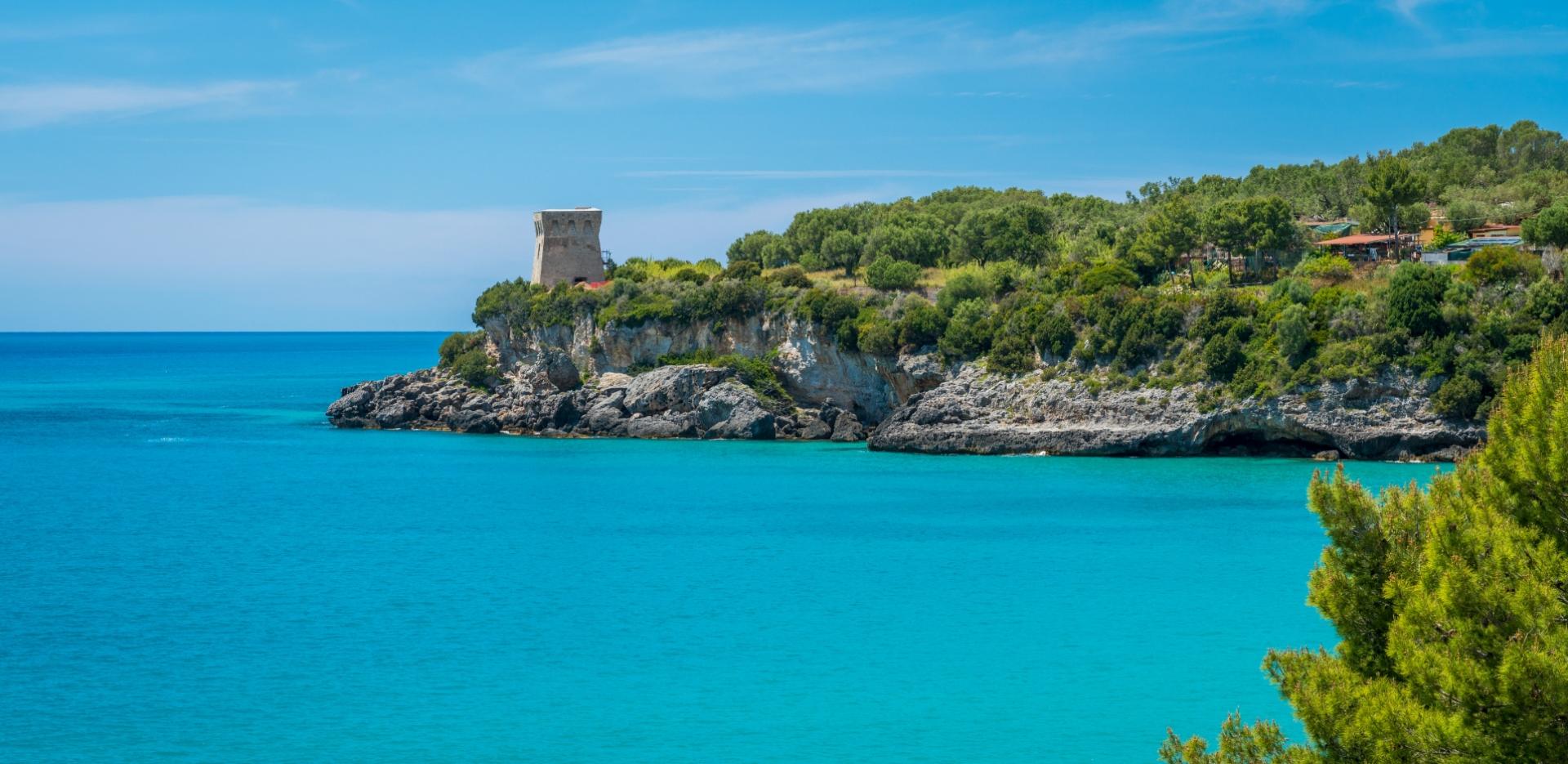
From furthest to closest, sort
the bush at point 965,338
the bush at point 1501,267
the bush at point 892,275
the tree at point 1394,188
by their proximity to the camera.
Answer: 1. the bush at point 892,275
2. the tree at point 1394,188
3. the bush at point 965,338
4. the bush at point 1501,267

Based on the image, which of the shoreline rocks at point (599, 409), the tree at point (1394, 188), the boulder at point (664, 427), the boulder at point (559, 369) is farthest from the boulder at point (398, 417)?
the tree at point (1394, 188)

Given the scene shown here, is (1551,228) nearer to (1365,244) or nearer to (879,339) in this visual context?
(1365,244)

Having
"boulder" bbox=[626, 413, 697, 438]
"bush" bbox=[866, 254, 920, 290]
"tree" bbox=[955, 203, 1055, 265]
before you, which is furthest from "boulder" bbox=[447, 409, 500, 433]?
"tree" bbox=[955, 203, 1055, 265]

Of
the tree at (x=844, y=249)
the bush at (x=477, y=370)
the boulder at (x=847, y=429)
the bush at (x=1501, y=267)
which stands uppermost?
the tree at (x=844, y=249)

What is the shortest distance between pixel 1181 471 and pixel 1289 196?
126 feet

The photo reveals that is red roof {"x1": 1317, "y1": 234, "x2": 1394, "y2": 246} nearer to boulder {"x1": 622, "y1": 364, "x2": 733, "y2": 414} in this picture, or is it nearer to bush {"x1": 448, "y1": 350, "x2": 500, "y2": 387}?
boulder {"x1": 622, "y1": 364, "x2": 733, "y2": 414}

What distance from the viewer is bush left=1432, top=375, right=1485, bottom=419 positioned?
48750mm

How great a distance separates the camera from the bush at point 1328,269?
57.4 meters

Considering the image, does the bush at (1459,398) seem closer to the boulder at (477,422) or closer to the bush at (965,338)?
the bush at (965,338)

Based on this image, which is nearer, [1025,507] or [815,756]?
[815,756]

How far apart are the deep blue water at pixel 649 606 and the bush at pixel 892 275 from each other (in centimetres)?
1350

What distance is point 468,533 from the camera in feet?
135

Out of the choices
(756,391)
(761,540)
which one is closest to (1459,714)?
(761,540)

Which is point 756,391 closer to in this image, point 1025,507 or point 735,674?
point 1025,507
